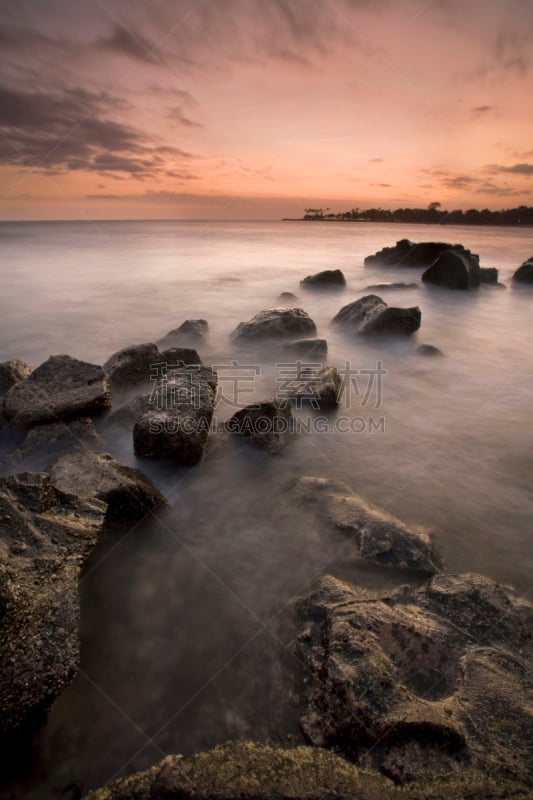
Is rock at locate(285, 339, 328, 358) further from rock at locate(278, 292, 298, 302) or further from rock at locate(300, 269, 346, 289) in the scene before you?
rock at locate(300, 269, 346, 289)

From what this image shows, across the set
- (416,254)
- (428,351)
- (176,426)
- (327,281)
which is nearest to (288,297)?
(327,281)

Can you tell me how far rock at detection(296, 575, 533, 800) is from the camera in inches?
62.1

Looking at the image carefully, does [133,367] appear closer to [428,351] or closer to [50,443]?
[50,443]

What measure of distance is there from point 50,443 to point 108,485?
137 cm

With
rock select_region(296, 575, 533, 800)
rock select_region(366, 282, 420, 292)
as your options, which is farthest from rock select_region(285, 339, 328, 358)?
rock select_region(366, 282, 420, 292)

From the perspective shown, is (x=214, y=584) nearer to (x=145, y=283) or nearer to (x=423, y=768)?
(x=423, y=768)

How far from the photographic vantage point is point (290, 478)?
3600mm

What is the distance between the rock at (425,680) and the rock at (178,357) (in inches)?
145

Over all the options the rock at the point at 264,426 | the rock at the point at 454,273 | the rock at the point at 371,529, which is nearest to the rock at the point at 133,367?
the rock at the point at 264,426

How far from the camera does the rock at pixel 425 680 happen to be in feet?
5.18

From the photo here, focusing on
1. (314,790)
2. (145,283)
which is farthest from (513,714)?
(145,283)

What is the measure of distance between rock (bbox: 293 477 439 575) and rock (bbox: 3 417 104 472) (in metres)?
2.06

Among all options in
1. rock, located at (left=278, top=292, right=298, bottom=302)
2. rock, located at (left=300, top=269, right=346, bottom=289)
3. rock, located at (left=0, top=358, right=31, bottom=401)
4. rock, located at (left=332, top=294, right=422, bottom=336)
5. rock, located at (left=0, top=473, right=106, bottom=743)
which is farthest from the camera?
rock, located at (left=300, top=269, right=346, bottom=289)

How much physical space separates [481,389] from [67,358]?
17.2ft
